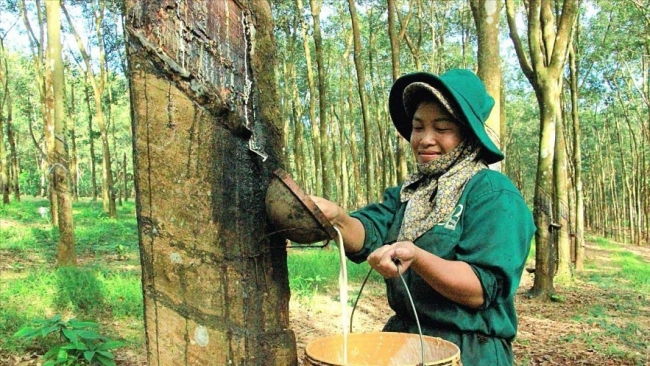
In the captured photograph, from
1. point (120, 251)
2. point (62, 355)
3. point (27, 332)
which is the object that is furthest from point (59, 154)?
point (62, 355)

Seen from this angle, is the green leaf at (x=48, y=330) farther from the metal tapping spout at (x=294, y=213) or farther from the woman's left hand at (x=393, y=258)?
the woman's left hand at (x=393, y=258)

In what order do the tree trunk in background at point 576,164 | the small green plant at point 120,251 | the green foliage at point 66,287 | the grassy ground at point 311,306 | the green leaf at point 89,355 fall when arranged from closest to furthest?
the green leaf at point 89,355, the grassy ground at point 311,306, the green foliage at point 66,287, the small green plant at point 120,251, the tree trunk in background at point 576,164

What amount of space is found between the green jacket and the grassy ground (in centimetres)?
360

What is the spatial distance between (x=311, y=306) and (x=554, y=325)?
301cm

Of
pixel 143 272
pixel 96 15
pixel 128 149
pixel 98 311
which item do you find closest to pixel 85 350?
pixel 98 311

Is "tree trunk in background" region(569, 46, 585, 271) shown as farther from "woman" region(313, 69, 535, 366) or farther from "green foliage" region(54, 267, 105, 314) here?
"woman" region(313, 69, 535, 366)

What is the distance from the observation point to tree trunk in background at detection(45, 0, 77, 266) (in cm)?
795

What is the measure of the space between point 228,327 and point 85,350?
3059mm

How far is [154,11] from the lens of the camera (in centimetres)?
139

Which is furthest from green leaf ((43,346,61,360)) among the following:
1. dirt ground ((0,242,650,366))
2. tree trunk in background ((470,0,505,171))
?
tree trunk in background ((470,0,505,171))

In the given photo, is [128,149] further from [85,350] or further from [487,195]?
[487,195]

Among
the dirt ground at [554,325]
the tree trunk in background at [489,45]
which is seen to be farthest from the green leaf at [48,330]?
the tree trunk in background at [489,45]

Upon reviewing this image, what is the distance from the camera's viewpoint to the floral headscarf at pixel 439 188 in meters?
1.81

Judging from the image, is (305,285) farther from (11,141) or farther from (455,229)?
(11,141)
